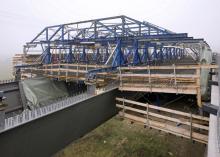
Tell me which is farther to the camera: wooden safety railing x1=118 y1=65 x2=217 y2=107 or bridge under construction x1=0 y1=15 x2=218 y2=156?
wooden safety railing x1=118 y1=65 x2=217 y2=107

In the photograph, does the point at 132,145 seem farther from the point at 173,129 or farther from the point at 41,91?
the point at 41,91

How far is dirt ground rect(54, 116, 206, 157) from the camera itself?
1468 cm

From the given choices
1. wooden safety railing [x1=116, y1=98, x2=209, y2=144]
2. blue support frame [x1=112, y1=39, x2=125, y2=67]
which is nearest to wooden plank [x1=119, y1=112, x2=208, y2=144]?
wooden safety railing [x1=116, y1=98, x2=209, y2=144]

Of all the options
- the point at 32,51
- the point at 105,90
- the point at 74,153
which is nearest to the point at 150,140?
the point at 74,153

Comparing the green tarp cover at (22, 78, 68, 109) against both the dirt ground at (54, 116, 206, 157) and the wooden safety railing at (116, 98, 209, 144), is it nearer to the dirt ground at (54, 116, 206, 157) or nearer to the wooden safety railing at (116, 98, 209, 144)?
the dirt ground at (54, 116, 206, 157)

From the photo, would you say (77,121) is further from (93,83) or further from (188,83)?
(188,83)

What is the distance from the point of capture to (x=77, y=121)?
7.56 meters

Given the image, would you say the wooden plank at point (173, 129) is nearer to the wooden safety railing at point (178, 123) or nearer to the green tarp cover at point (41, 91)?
the wooden safety railing at point (178, 123)

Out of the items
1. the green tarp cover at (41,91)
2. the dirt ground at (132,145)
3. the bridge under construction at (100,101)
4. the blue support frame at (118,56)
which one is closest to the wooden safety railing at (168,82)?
the bridge under construction at (100,101)

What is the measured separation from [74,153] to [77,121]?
9.79 m

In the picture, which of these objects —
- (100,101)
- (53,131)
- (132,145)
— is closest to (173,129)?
(100,101)

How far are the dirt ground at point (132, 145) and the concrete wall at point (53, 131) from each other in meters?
5.29

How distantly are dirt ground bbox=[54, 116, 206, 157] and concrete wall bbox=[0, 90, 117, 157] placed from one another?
5291mm

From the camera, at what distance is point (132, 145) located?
1633 centimetres
